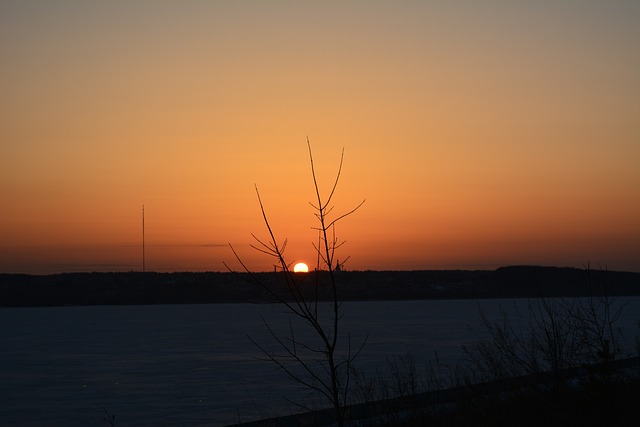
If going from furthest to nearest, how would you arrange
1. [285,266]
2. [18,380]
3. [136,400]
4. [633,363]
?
1. [18,380]
2. [136,400]
3. [633,363]
4. [285,266]

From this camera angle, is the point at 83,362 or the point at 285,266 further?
the point at 83,362

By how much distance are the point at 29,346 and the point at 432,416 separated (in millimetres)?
37945

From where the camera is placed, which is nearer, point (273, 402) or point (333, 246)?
point (333, 246)

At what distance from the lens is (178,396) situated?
2178 centimetres

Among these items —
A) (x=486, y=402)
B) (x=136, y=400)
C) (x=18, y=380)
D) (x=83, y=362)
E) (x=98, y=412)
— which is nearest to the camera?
(x=486, y=402)

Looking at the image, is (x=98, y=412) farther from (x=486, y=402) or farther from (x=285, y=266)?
(x=285, y=266)

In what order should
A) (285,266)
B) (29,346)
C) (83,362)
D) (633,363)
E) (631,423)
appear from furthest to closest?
1. (29,346)
2. (83,362)
3. (633,363)
4. (631,423)
5. (285,266)

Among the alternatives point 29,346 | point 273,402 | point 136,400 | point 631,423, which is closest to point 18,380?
point 136,400

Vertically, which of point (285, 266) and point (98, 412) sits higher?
point (285, 266)

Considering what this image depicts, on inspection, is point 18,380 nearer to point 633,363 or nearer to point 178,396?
point 178,396

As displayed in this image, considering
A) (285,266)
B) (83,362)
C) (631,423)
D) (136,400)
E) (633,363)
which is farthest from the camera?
(83,362)

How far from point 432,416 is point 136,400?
1246 cm

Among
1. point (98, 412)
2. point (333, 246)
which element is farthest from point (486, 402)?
point (98, 412)

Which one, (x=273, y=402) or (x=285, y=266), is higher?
(x=285, y=266)
